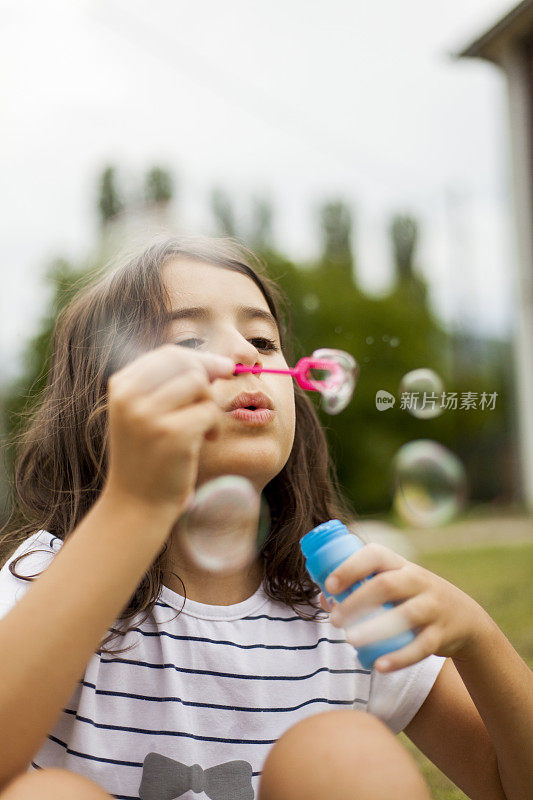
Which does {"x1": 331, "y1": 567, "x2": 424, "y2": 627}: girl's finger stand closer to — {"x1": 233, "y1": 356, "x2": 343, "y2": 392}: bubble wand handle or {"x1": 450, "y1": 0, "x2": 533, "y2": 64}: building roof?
{"x1": 233, "y1": 356, "x2": 343, "y2": 392}: bubble wand handle

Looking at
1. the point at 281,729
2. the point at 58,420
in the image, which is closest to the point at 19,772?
the point at 281,729

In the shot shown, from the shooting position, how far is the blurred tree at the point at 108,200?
33.3 ft

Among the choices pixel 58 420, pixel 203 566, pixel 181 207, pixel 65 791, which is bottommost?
pixel 65 791

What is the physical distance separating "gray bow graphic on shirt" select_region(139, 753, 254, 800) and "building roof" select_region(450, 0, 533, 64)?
598cm

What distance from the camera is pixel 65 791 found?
68cm

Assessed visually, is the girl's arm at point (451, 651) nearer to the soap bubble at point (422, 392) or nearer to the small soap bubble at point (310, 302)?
the soap bubble at point (422, 392)

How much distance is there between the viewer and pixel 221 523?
104 centimetres

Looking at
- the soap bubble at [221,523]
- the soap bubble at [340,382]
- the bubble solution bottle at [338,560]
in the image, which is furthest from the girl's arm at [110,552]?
the soap bubble at [340,382]

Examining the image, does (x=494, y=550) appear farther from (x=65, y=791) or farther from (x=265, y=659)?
(x=65, y=791)

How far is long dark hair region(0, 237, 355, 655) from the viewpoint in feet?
3.45

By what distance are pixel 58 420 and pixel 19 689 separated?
0.53 meters

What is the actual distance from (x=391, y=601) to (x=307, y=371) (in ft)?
1.49

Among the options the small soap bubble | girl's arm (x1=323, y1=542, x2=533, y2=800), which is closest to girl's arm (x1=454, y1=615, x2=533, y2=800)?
girl's arm (x1=323, y1=542, x2=533, y2=800)

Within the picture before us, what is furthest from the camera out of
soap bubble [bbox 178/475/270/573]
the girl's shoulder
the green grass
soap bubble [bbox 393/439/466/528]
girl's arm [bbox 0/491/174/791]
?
soap bubble [bbox 393/439/466/528]
